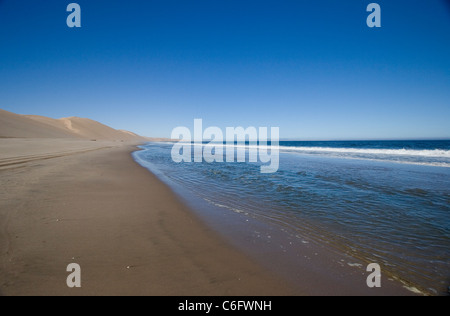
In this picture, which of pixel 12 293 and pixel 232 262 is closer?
pixel 12 293

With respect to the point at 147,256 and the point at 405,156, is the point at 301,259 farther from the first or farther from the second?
the point at 405,156

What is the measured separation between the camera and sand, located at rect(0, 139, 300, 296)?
2.48 metres

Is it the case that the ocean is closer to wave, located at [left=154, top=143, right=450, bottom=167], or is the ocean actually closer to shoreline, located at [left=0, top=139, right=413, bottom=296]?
shoreline, located at [left=0, top=139, right=413, bottom=296]

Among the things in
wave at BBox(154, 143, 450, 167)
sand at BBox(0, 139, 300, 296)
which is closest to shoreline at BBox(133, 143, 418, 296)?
sand at BBox(0, 139, 300, 296)

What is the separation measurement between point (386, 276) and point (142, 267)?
345cm

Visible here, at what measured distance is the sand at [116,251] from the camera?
8.15 ft

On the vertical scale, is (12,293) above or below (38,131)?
below

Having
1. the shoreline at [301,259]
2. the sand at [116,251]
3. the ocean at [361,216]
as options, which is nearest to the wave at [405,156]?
the ocean at [361,216]

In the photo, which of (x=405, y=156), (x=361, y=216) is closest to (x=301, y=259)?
(x=361, y=216)

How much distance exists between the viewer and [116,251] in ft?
10.7

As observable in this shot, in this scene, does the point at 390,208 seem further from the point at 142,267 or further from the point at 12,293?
the point at 12,293
